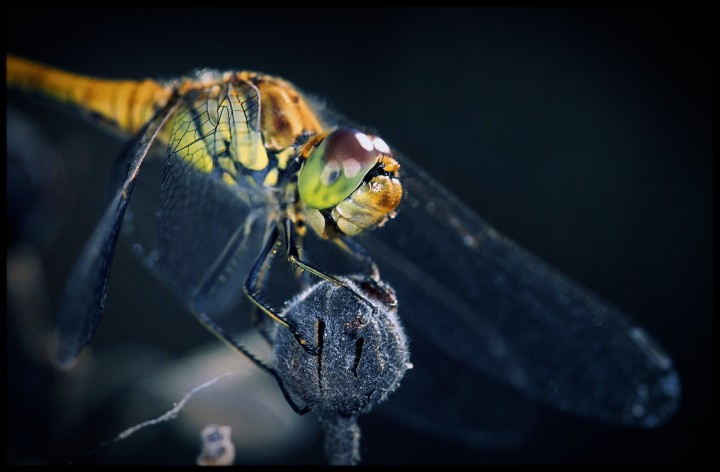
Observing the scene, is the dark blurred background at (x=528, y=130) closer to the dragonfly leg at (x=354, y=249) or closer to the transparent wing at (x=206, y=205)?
the transparent wing at (x=206, y=205)

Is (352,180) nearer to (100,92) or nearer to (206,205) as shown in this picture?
(206,205)

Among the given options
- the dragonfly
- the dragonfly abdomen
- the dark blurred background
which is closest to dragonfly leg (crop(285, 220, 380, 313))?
the dragonfly

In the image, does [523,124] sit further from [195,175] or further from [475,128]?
[195,175]

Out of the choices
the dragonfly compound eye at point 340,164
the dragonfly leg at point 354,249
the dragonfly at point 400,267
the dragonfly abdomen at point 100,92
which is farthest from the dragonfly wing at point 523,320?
the dragonfly abdomen at point 100,92

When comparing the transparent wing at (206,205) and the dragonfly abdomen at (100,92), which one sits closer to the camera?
the transparent wing at (206,205)

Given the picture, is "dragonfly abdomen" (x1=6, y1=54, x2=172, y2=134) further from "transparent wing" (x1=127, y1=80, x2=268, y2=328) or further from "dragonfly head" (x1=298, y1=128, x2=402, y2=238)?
"dragonfly head" (x1=298, y1=128, x2=402, y2=238)

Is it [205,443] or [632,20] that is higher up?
[632,20]

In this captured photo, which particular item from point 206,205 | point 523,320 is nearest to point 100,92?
point 206,205

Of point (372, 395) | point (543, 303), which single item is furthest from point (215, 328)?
point (543, 303)
